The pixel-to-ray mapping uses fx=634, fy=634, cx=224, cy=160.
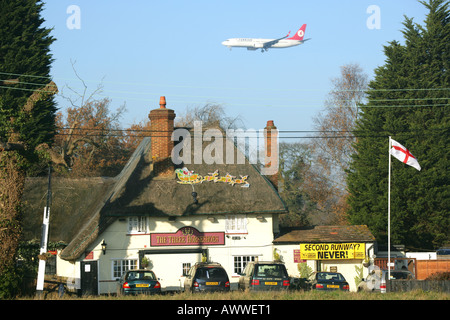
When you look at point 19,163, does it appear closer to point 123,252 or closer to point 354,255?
point 123,252

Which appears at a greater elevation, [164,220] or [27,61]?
[27,61]

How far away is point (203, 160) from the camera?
40.4 meters

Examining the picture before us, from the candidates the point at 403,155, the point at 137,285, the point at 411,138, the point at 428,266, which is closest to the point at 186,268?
the point at 137,285

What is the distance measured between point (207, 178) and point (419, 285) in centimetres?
1670

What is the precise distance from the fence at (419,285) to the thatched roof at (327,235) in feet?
33.0

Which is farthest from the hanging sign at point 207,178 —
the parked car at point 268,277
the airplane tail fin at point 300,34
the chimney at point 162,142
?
the airplane tail fin at point 300,34

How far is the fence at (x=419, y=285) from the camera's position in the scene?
25078 millimetres

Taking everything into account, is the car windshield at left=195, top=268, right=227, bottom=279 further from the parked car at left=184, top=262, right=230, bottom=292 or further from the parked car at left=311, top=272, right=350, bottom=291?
the parked car at left=311, top=272, right=350, bottom=291

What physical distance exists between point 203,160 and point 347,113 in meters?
25.6

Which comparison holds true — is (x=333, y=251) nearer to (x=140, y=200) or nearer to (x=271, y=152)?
(x=271, y=152)

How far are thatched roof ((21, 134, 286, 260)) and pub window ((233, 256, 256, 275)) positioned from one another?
8.91 feet

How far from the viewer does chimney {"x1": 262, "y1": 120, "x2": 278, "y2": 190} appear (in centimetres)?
4294

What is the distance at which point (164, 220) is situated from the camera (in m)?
37.0

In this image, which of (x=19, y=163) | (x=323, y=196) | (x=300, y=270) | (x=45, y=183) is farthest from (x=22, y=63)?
(x=323, y=196)
